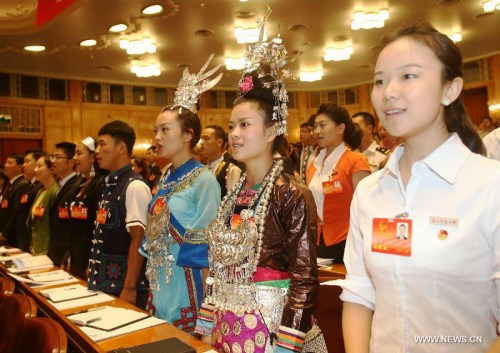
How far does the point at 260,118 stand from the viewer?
69.4 inches

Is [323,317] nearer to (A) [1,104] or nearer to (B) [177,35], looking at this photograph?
(B) [177,35]

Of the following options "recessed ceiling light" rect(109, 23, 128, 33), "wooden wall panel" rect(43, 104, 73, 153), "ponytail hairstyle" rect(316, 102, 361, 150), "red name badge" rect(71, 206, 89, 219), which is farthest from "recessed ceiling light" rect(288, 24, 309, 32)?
"wooden wall panel" rect(43, 104, 73, 153)

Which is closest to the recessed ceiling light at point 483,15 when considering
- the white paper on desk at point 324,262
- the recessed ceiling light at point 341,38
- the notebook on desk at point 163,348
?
the recessed ceiling light at point 341,38

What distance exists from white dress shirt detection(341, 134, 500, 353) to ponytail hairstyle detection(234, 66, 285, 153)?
2.40 ft

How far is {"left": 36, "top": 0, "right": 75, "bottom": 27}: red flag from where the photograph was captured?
3582 millimetres

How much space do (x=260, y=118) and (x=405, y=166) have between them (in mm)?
700

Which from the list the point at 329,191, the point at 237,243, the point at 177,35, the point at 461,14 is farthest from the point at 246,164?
the point at 461,14

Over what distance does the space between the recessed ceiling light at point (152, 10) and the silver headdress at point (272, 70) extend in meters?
4.94

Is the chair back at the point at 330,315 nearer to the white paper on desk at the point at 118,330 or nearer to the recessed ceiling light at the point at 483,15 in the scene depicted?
the white paper on desk at the point at 118,330

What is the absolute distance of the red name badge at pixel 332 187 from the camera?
3.39m

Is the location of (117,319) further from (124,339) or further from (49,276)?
(49,276)

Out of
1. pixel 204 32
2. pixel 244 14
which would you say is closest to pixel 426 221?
pixel 244 14

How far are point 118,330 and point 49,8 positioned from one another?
124 inches

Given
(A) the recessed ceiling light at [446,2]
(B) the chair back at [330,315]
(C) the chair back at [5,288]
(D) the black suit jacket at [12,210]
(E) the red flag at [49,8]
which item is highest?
(A) the recessed ceiling light at [446,2]
